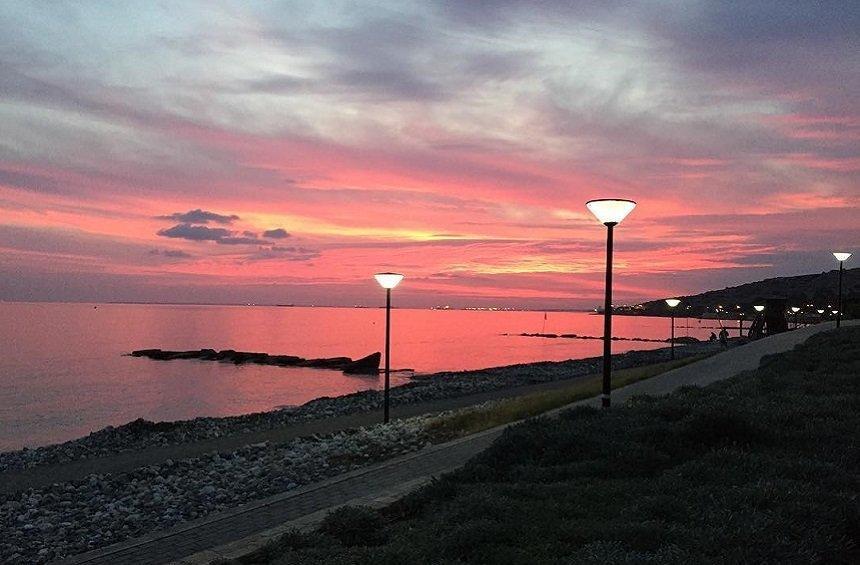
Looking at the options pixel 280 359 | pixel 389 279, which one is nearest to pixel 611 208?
pixel 389 279

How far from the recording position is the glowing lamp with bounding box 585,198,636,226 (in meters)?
11.3

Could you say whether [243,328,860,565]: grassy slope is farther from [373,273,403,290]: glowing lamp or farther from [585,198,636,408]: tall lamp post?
[373,273,403,290]: glowing lamp

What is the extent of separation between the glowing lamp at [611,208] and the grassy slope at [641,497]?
312 centimetres

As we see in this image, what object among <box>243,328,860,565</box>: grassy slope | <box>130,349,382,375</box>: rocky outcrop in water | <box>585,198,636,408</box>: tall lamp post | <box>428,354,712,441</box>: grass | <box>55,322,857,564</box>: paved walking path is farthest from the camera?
<box>130,349,382,375</box>: rocky outcrop in water

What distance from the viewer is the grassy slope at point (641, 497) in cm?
550

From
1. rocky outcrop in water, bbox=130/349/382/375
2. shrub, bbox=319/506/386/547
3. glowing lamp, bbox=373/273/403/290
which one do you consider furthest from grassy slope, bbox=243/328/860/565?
rocky outcrop in water, bbox=130/349/382/375

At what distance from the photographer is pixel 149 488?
1305 cm

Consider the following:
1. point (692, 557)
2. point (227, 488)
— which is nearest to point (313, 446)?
point (227, 488)

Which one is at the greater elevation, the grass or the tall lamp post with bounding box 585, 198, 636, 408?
the tall lamp post with bounding box 585, 198, 636, 408

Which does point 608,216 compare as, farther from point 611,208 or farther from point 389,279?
point 389,279

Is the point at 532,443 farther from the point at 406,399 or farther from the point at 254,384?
the point at 254,384

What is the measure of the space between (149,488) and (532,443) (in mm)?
Answer: 7944

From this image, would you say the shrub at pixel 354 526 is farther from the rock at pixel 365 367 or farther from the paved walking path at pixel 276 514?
the rock at pixel 365 367

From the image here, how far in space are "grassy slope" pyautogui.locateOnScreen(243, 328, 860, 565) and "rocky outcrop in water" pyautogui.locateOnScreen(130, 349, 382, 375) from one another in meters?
45.7
